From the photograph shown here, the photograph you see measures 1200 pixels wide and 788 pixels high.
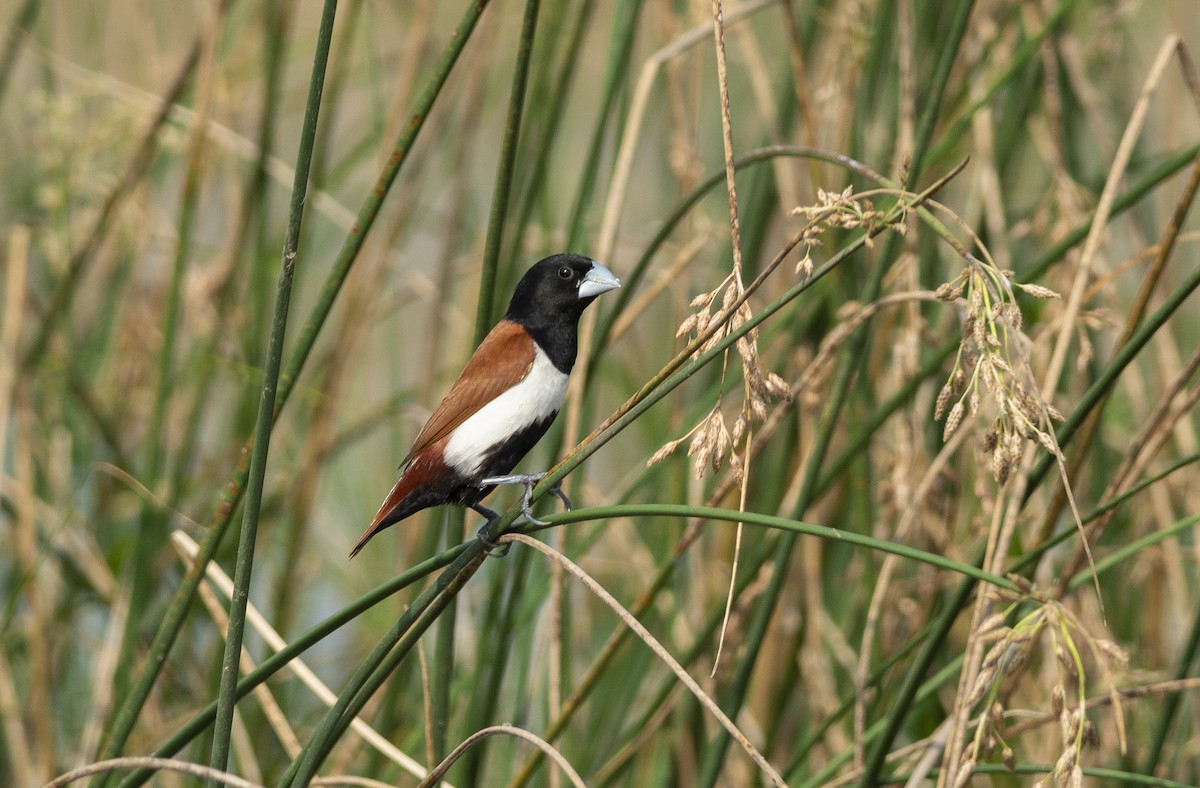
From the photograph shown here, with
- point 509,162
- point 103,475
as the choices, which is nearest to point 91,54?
point 103,475

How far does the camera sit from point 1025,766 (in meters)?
1.51

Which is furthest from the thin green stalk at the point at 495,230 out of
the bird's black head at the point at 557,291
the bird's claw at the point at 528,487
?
the bird's black head at the point at 557,291

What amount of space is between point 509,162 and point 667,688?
3.03ft

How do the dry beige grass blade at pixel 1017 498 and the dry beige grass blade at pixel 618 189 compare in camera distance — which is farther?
the dry beige grass blade at pixel 618 189

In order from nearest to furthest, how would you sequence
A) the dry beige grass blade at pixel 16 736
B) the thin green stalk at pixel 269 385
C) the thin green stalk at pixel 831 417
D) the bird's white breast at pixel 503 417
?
the thin green stalk at pixel 269 385 < the thin green stalk at pixel 831 417 < the bird's white breast at pixel 503 417 < the dry beige grass blade at pixel 16 736

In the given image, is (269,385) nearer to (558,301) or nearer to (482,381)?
(482,381)

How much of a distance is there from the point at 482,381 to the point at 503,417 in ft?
0.22

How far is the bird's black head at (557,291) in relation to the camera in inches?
74.5

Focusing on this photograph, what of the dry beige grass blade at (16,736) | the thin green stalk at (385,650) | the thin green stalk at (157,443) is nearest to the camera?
the thin green stalk at (385,650)

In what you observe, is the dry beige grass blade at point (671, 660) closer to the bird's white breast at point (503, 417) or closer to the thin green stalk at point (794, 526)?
the thin green stalk at point (794, 526)

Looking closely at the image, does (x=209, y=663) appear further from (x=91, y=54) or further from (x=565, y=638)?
(x=91, y=54)

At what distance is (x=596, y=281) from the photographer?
6.17 ft

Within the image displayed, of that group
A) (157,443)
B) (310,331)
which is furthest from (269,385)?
(157,443)

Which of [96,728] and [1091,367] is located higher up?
[1091,367]
